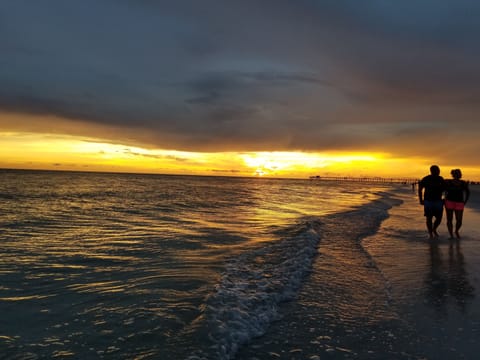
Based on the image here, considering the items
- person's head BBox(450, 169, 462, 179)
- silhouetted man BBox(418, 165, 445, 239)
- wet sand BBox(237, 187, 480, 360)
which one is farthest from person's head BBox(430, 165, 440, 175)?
wet sand BBox(237, 187, 480, 360)

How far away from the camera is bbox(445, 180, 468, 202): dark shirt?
12.3m

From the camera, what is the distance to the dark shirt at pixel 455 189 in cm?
1230

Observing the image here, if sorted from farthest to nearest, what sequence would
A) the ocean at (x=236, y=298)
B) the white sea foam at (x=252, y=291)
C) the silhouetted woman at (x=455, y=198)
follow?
1. the silhouetted woman at (x=455, y=198)
2. the white sea foam at (x=252, y=291)
3. the ocean at (x=236, y=298)

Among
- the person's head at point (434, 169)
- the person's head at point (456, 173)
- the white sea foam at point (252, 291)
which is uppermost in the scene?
the person's head at point (434, 169)

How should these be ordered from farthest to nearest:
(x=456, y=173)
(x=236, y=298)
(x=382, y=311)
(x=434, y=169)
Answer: (x=434, y=169) < (x=456, y=173) < (x=236, y=298) < (x=382, y=311)

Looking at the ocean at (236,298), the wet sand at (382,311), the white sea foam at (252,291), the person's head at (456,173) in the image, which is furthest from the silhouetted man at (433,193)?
the white sea foam at (252,291)

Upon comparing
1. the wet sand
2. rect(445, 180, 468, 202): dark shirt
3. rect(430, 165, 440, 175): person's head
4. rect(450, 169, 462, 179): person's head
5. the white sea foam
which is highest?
rect(430, 165, 440, 175): person's head

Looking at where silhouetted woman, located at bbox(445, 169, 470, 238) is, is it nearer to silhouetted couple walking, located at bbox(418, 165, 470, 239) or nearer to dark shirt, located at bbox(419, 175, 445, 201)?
silhouetted couple walking, located at bbox(418, 165, 470, 239)

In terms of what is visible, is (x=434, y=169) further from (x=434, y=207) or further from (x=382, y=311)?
(x=382, y=311)

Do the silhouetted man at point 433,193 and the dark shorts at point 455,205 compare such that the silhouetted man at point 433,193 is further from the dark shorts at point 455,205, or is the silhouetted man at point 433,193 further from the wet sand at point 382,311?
the wet sand at point 382,311

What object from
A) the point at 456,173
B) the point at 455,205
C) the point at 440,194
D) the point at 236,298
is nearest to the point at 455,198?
the point at 455,205

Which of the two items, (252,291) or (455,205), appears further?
(455,205)

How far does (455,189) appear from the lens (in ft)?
40.7

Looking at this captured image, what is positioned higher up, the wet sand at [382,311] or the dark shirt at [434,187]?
the dark shirt at [434,187]
